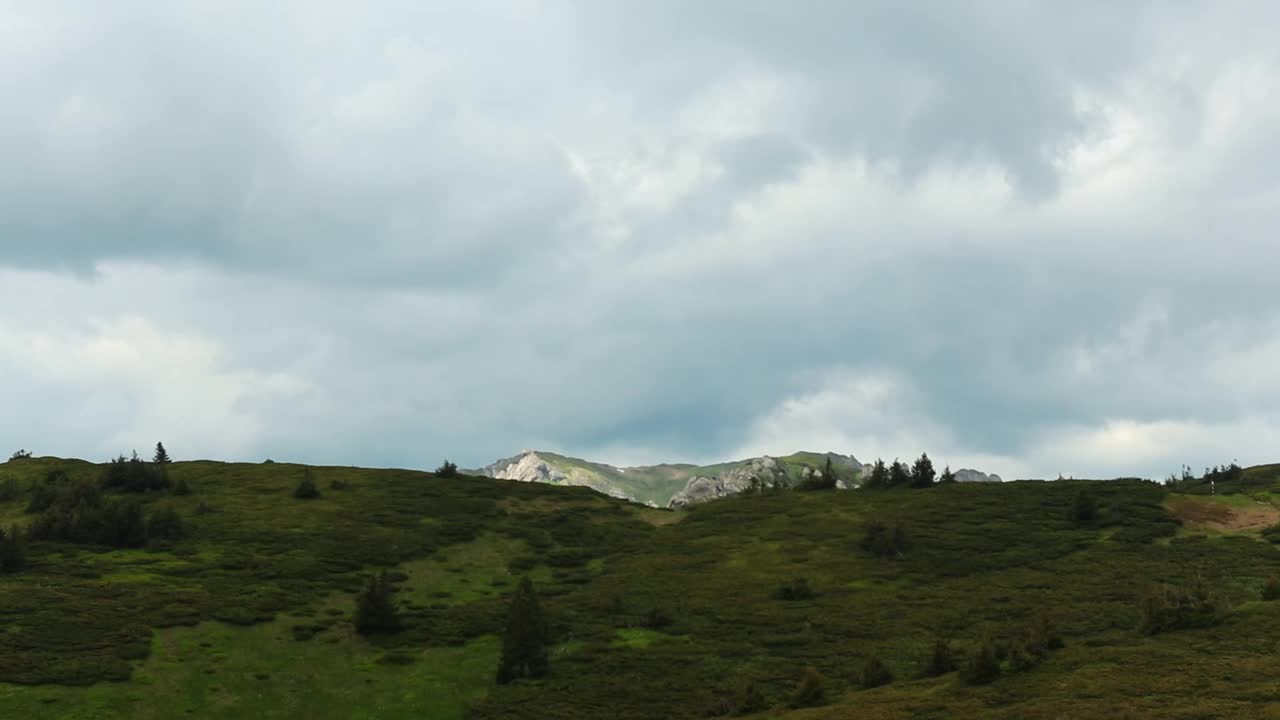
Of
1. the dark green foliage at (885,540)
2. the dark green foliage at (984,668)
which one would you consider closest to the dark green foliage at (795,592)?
the dark green foliage at (885,540)

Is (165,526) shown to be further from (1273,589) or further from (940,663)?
(1273,589)

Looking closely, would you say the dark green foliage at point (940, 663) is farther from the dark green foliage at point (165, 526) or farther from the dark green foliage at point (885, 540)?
the dark green foliage at point (165, 526)

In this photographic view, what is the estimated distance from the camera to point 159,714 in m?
46.3

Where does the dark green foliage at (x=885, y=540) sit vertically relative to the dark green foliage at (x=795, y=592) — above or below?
above

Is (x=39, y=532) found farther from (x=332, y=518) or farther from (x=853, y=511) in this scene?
(x=853, y=511)

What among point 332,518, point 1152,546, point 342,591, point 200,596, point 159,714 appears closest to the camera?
point 159,714

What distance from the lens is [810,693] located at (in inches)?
1711

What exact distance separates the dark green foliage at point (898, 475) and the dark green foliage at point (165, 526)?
74.7 metres

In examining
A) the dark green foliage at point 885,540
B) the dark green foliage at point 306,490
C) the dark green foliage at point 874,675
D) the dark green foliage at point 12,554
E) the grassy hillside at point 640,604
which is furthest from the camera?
the dark green foliage at point 306,490

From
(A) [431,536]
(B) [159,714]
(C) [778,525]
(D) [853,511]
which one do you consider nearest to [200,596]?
(B) [159,714]

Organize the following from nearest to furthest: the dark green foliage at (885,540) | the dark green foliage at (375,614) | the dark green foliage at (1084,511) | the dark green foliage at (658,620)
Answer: the dark green foliage at (375,614), the dark green foliage at (658,620), the dark green foliage at (885,540), the dark green foliage at (1084,511)

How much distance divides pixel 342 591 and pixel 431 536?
52.9ft

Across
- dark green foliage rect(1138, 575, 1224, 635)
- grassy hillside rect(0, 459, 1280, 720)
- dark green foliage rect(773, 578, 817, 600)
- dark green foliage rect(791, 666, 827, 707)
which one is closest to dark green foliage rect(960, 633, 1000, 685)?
grassy hillside rect(0, 459, 1280, 720)

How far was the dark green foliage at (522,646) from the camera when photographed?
53.8 meters
